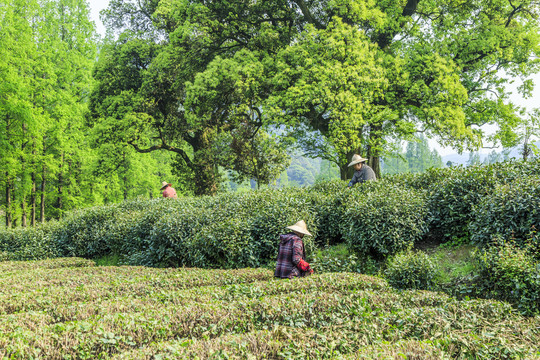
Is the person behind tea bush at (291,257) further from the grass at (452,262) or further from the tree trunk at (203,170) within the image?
the tree trunk at (203,170)

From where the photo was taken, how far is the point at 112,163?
23391 mm

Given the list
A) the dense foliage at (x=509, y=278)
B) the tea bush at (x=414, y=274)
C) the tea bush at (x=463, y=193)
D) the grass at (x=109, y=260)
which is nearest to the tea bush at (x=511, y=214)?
the dense foliage at (x=509, y=278)

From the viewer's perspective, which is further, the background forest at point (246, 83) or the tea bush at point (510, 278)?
the background forest at point (246, 83)

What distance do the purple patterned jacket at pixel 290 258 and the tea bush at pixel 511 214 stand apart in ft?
11.0

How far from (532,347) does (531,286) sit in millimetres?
1970

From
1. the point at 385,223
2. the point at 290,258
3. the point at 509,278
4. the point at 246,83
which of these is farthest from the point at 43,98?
the point at 509,278

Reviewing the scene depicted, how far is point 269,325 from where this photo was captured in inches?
175

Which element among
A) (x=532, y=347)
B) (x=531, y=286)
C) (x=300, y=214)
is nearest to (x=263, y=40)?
(x=300, y=214)

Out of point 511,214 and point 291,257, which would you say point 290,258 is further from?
point 511,214

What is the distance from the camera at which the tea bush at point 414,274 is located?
6523 mm

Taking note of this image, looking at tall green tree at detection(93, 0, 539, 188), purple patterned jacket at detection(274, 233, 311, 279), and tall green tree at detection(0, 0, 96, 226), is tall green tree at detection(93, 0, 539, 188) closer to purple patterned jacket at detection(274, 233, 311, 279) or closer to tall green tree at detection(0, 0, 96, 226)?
tall green tree at detection(0, 0, 96, 226)

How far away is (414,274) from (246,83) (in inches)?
465

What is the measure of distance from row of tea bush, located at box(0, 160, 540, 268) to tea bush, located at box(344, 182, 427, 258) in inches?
0.8

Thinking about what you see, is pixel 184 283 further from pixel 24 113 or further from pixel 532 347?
pixel 24 113
